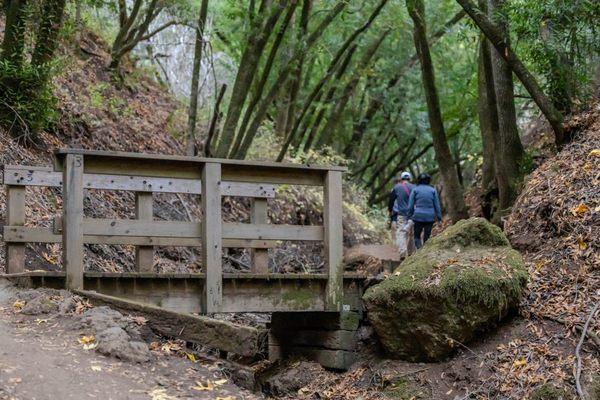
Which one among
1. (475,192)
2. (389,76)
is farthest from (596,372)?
(389,76)

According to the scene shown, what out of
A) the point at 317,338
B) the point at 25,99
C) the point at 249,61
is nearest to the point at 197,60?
the point at 249,61

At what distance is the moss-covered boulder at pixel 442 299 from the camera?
9.22 meters

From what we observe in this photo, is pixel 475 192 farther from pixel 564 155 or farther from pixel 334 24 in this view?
pixel 334 24

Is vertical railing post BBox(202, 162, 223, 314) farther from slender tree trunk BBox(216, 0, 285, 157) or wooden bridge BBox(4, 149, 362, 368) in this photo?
slender tree trunk BBox(216, 0, 285, 157)

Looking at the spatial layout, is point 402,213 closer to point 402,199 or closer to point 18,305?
point 402,199

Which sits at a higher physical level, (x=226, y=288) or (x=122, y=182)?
(x=122, y=182)

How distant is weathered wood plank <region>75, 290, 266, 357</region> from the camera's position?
283 inches

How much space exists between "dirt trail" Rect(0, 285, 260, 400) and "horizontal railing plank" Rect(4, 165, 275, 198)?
2.10m

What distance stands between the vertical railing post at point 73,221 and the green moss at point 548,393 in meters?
4.69

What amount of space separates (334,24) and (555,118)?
9.45 m

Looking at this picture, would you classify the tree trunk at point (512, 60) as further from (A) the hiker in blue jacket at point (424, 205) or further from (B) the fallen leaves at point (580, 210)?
(B) the fallen leaves at point (580, 210)

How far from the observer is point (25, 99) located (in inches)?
520

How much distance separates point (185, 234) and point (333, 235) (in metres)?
2.01

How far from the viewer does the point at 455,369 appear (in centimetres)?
912
